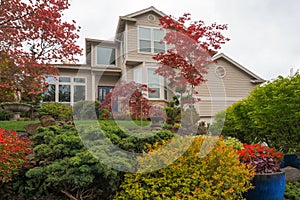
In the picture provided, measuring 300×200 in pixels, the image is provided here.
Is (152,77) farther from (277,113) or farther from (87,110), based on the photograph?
(277,113)

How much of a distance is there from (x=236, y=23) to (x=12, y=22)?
25.6 ft

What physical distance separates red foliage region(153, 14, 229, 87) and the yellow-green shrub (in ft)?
15.5

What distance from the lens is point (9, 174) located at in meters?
3.10

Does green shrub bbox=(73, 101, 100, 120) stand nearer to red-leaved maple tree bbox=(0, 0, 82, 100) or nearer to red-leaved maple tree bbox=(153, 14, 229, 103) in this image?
red-leaved maple tree bbox=(0, 0, 82, 100)

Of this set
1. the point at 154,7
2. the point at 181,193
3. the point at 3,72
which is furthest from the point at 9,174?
the point at 154,7

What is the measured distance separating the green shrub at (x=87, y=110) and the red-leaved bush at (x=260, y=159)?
291cm

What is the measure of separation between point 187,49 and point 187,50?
4 cm

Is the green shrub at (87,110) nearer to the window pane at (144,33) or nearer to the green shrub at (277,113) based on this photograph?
the green shrub at (277,113)

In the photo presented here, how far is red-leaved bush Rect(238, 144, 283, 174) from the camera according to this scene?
3746mm

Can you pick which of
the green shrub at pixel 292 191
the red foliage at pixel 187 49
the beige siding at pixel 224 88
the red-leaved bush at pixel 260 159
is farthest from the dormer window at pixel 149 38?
the green shrub at pixel 292 191

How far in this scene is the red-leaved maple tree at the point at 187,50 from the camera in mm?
8073

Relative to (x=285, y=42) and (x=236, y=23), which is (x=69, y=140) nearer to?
(x=236, y=23)

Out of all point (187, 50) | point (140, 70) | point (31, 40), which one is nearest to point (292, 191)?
point (187, 50)

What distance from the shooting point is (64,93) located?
9.49m
